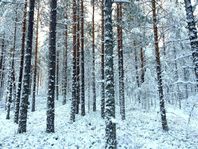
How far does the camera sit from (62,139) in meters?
14.7

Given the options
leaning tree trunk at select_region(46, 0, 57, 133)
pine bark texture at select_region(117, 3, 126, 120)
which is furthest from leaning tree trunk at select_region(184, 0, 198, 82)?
pine bark texture at select_region(117, 3, 126, 120)

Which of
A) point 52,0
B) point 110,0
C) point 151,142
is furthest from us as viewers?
point 52,0

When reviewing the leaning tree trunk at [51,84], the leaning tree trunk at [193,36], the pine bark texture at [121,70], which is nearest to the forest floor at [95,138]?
the leaning tree trunk at [51,84]

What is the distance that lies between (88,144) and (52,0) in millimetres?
8848

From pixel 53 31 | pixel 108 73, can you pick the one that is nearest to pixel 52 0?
pixel 53 31

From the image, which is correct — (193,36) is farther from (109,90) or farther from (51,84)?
(51,84)

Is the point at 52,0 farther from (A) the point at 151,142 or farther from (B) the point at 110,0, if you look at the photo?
(A) the point at 151,142

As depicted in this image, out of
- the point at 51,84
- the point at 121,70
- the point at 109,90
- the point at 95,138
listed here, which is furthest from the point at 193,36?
the point at 121,70

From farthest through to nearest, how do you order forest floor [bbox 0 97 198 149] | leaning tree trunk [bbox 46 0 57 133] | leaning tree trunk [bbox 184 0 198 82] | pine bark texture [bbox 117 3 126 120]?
pine bark texture [bbox 117 3 126 120] < leaning tree trunk [bbox 46 0 57 133] < forest floor [bbox 0 97 198 149] < leaning tree trunk [bbox 184 0 198 82]

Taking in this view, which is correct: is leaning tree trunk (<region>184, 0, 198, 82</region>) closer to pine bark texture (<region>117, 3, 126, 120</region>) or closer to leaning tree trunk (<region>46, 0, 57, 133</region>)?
leaning tree trunk (<region>46, 0, 57, 133</region>)

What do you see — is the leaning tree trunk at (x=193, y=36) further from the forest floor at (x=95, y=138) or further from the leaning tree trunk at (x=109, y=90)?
the forest floor at (x=95, y=138)

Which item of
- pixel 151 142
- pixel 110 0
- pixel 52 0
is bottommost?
pixel 151 142

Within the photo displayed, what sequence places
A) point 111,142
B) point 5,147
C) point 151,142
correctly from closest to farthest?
1. point 111,142
2. point 5,147
3. point 151,142

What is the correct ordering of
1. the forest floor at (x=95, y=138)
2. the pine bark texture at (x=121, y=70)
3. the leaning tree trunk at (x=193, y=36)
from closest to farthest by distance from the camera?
the leaning tree trunk at (x=193, y=36) → the forest floor at (x=95, y=138) → the pine bark texture at (x=121, y=70)
